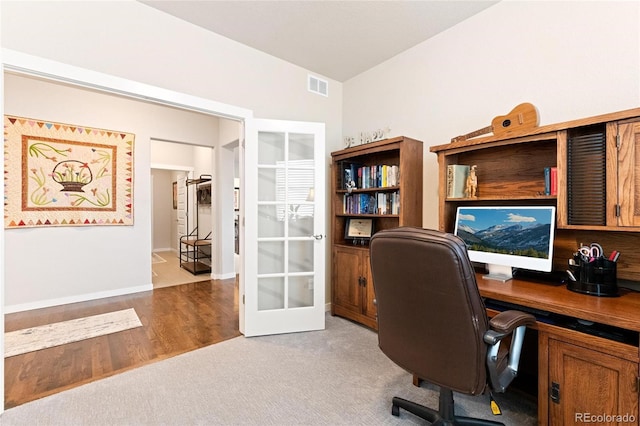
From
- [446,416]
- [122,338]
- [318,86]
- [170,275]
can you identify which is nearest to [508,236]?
[446,416]

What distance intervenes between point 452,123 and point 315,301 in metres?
2.13

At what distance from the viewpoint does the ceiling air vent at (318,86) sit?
3.46m

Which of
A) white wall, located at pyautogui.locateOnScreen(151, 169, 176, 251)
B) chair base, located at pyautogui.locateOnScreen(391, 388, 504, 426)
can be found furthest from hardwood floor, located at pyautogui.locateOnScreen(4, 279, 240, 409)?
white wall, located at pyautogui.locateOnScreen(151, 169, 176, 251)

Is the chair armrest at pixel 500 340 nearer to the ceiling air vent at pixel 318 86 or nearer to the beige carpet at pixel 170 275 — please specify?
the ceiling air vent at pixel 318 86

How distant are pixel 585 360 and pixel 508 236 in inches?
32.7

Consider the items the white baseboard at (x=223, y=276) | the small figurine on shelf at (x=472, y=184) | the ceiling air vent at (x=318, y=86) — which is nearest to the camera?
the small figurine on shelf at (x=472, y=184)

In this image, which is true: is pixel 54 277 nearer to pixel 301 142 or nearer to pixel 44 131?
pixel 44 131

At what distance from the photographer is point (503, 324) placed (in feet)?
4.11

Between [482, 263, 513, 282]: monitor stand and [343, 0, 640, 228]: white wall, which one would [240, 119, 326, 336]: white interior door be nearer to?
[343, 0, 640, 228]: white wall

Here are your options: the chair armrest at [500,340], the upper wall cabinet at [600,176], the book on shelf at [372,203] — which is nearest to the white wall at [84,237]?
the book on shelf at [372,203]

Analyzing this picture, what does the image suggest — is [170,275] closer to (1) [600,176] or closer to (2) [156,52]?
(2) [156,52]

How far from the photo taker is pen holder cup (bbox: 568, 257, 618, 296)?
1.56 metres

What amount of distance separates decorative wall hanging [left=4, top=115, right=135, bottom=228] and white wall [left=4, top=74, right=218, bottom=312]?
0.11 m

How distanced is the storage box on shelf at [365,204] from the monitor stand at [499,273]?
2.62 feet
